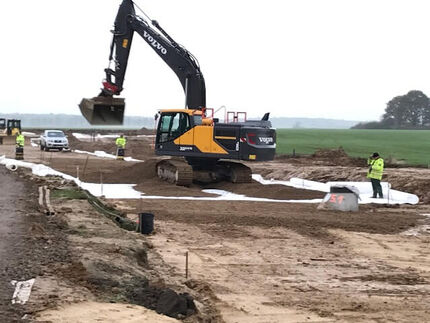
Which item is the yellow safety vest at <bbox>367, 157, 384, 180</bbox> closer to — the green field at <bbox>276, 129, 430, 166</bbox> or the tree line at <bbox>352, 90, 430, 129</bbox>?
the green field at <bbox>276, 129, 430, 166</bbox>

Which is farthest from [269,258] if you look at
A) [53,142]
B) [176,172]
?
[53,142]

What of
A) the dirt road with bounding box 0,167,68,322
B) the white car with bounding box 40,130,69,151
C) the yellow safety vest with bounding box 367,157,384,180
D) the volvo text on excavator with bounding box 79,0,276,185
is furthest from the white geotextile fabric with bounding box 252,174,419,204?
the white car with bounding box 40,130,69,151

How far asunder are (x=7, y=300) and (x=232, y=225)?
8.69 meters

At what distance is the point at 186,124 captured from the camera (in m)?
22.5

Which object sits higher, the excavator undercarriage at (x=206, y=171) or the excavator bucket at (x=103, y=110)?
the excavator bucket at (x=103, y=110)

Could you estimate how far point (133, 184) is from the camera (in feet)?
79.6

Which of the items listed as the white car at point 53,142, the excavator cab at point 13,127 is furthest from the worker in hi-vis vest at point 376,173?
the excavator cab at point 13,127

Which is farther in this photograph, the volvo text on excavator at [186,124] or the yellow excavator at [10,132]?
the yellow excavator at [10,132]

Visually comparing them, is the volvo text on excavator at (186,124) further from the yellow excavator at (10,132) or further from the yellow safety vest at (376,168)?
the yellow excavator at (10,132)

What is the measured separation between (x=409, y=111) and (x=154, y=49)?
132480 millimetres

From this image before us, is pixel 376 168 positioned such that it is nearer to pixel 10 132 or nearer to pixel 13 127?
pixel 10 132

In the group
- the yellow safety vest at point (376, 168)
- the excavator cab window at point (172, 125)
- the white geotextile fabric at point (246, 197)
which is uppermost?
the excavator cab window at point (172, 125)

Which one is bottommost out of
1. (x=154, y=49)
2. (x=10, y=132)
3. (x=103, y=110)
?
(x=10, y=132)

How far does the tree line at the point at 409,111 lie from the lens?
478ft
